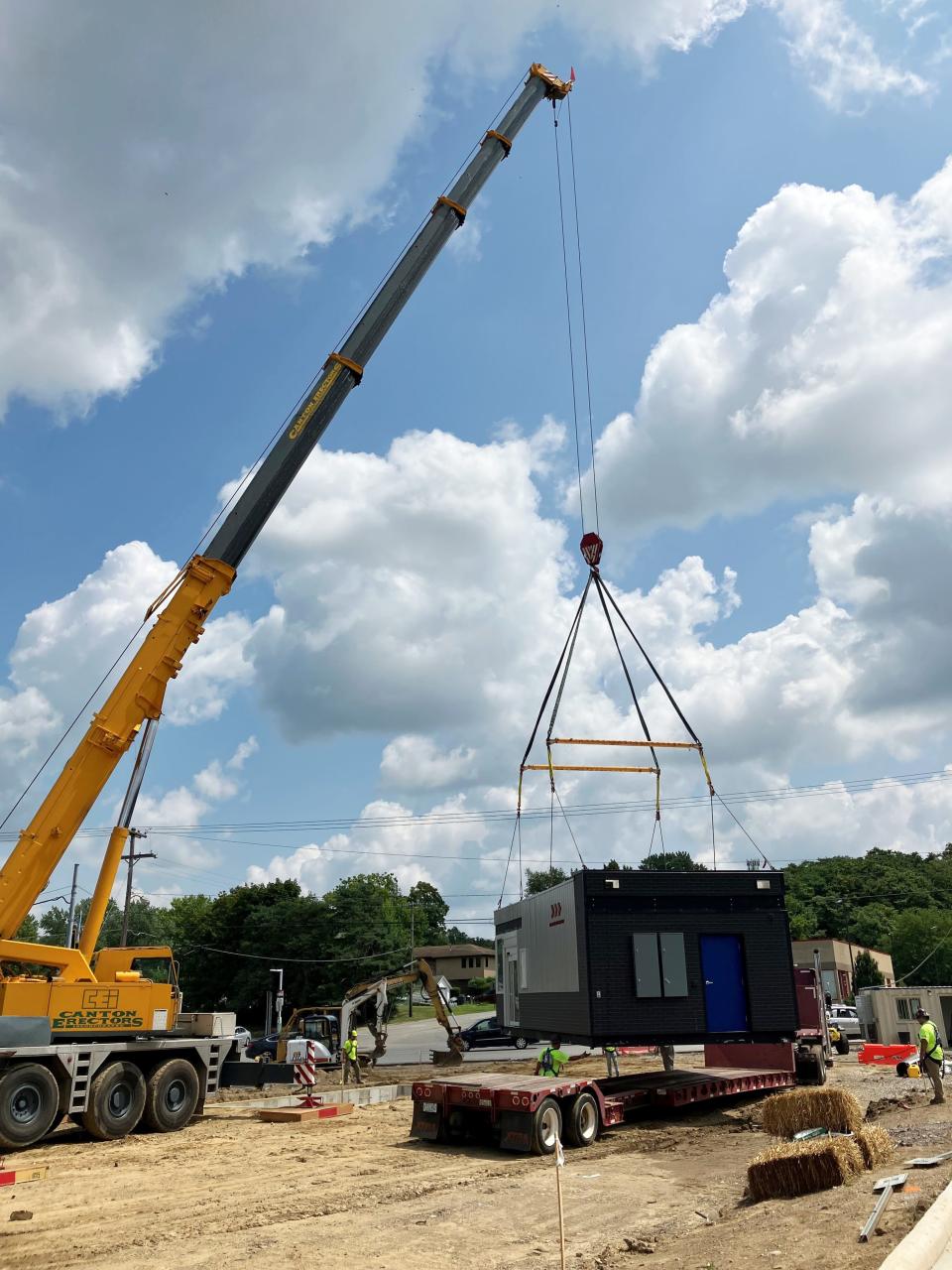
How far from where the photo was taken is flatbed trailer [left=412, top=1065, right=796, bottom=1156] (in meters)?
14.2

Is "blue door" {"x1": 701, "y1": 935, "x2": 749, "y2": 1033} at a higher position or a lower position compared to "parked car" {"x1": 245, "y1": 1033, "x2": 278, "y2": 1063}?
higher

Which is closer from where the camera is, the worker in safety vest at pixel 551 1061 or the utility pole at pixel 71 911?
the worker in safety vest at pixel 551 1061

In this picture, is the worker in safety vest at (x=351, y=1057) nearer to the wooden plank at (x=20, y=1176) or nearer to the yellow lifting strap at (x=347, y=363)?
the wooden plank at (x=20, y=1176)

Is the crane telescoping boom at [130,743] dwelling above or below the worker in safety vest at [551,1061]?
above

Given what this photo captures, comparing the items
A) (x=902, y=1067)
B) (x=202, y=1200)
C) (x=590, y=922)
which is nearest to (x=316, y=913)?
(x=902, y=1067)

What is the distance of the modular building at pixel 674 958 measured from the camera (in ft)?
57.3

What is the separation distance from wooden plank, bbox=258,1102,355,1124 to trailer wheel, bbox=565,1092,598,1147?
21.3 ft

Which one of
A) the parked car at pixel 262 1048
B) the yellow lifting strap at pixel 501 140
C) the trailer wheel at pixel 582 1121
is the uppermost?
the yellow lifting strap at pixel 501 140

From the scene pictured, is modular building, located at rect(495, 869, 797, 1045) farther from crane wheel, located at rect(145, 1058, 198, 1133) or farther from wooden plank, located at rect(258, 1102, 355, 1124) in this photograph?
crane wheel, located at rect(145, 1058, 198, 1133)

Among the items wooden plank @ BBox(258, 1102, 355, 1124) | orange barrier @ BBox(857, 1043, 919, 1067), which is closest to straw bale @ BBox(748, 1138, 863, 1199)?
wooden plank @ BBox(258, 1102, 355, 1124)

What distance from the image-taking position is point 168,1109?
1794cm

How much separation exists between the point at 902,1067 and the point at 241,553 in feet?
66.0

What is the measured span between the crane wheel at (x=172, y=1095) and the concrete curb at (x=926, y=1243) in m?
14.1

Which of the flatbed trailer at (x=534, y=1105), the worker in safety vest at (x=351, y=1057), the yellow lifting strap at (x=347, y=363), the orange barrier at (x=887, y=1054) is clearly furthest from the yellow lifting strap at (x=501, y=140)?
the orange barrier at (x=887, y=1054)
